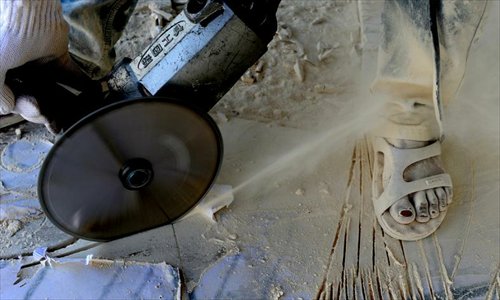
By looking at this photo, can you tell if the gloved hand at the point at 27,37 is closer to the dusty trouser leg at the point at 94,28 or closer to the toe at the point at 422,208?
the dusty trouser leg at the point at 94,28

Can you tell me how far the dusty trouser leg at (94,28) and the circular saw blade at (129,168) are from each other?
1.46 feet

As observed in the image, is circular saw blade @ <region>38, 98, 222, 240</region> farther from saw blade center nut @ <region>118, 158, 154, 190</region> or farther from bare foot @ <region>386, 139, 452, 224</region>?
bare foot @ <region>386, 139, 452, 224</region>

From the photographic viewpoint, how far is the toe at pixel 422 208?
1450 millimetres

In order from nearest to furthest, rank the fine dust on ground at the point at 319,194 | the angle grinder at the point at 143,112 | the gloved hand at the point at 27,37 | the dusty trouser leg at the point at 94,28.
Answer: the gloved hand at the point at 27,37 < the angle grinder at the point at 143,112 < the fine dust on ground at the point at 319,194 < the dusty trouser leg at the point at 94,28

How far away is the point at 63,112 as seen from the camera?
4.03ft

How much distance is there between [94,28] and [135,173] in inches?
19.6

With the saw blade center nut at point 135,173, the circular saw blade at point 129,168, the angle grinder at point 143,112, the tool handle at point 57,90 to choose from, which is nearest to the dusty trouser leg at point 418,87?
the angle grinder at point 143,112

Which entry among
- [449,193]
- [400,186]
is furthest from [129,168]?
[449,193]

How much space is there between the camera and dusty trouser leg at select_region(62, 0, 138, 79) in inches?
59.3

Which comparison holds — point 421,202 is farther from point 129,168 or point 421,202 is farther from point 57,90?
point 57,90

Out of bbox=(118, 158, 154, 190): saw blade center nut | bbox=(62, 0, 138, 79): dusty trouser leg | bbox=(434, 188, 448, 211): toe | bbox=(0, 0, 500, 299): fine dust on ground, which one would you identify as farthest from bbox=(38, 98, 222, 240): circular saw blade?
bbox=(434, 188, 448, 211): toe

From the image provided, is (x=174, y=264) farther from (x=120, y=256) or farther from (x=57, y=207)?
(x=57, y=207)

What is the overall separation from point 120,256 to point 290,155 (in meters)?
0.57

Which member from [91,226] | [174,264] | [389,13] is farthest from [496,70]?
[91,226]
